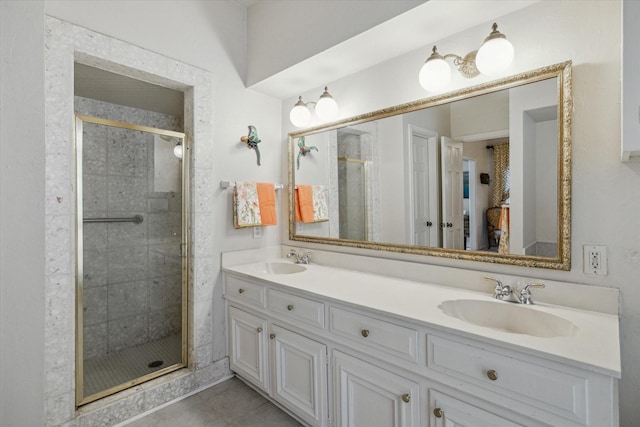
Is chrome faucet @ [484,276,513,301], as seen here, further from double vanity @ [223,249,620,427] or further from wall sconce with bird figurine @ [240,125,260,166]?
wall sconce with bird figurine @ [240,125,260,166]

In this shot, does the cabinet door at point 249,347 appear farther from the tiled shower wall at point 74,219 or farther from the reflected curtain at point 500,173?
the reflected curtain at point 500,173

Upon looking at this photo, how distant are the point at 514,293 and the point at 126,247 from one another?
2.73 m

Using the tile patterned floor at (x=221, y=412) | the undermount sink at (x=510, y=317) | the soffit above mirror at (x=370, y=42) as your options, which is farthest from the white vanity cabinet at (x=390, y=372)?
the soffit above mirror at (x=370, y=42)

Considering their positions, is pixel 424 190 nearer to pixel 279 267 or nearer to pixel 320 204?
pixel 320 204

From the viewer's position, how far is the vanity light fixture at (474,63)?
145 cm

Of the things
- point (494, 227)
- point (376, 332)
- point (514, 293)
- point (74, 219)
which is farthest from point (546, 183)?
point (74, 219)

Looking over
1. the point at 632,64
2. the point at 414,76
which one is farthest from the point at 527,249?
the point at 414,76

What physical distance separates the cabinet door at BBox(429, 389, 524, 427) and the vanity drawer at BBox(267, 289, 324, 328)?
619mm

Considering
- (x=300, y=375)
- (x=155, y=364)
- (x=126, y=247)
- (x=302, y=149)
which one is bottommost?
(x=155, y=364)

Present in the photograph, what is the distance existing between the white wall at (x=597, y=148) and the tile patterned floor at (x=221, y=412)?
1.63 meters

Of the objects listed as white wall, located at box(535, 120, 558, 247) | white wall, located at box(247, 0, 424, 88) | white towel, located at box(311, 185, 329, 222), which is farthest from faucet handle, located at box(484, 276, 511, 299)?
white wall, located at box(247, 0, 424, 88)

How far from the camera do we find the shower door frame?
1.77 m

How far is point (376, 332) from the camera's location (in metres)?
1.38

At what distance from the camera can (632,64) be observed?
95cm
